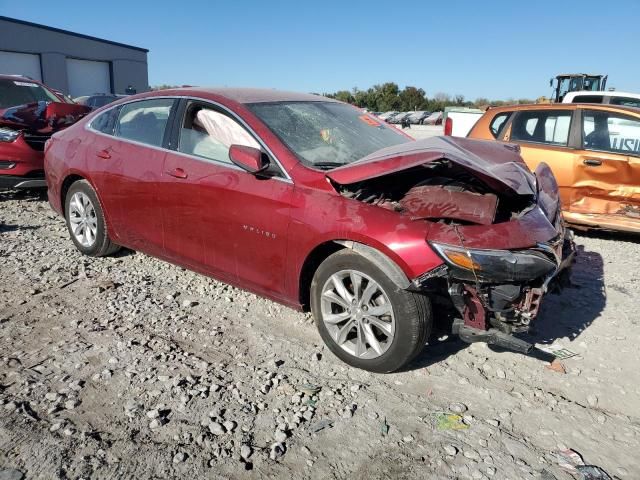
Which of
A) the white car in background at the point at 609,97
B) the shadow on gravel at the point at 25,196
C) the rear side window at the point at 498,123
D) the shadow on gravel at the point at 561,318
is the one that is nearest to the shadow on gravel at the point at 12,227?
the shadow on gravel at the point at 25,196

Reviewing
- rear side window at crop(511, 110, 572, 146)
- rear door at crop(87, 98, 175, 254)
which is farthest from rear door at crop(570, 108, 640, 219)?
rear door at crop(87, 98, 175, 254)

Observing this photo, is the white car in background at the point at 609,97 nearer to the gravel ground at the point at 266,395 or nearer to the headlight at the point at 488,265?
the gravel ground at the point at 266,395

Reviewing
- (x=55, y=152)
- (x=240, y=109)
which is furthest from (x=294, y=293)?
(x=55, y=152)

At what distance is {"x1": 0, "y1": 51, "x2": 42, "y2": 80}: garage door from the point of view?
29.8 metres

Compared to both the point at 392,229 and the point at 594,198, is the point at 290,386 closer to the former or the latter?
the point at 392,229

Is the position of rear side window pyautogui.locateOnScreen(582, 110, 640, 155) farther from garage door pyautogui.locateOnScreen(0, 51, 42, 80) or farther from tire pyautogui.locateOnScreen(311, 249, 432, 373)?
garage door pyautogui.locateOnScreen(0, 51, 42, 80)

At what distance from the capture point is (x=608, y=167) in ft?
19.3

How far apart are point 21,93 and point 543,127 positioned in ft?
26.5

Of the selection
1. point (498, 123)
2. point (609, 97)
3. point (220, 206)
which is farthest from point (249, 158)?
point (609, 97)

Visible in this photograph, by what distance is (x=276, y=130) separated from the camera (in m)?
3.58

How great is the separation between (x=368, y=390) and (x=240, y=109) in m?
2.12

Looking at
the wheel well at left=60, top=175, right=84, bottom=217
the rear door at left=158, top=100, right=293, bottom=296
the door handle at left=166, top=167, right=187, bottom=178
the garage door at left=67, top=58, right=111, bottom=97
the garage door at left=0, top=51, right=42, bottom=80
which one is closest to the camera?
the rear door at left=158, top=100, right=293, bottom=296

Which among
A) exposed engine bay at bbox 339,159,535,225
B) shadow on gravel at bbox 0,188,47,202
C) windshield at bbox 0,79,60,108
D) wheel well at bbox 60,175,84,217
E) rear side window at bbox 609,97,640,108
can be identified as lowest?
shadow on gravel at bbox 0,188,47,202

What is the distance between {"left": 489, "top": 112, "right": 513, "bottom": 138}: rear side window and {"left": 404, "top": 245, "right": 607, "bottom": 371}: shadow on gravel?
2.34 m
